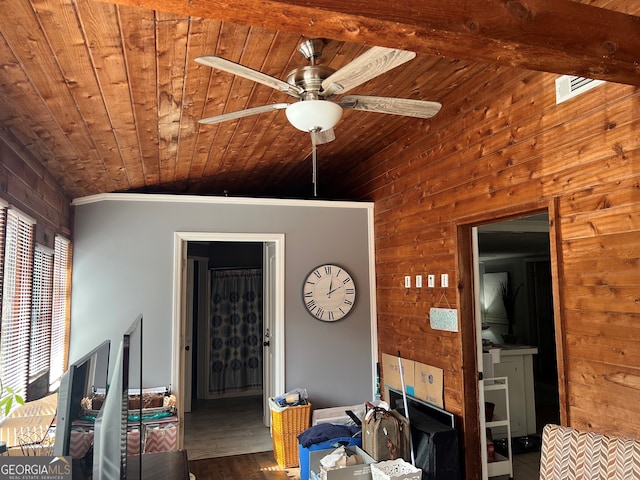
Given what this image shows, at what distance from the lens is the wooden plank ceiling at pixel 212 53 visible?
1.51 meters

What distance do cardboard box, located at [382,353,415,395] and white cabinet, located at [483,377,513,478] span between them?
0.63 metres

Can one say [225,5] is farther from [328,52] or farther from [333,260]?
[333,260]

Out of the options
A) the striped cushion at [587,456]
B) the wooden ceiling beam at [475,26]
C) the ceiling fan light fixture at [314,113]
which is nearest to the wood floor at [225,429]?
the striped cushion at [587,456]

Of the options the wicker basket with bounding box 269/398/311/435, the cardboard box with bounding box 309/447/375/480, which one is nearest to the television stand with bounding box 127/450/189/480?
the cardboard box with bounding box 309/447/375/480

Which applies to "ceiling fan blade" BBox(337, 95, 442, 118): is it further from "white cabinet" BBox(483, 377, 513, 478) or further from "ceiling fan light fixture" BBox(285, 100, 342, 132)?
"white cabinet" BBox(483, 377, 513, 478)

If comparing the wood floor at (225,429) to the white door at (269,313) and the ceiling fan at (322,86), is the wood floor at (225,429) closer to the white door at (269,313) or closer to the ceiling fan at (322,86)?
the white door at (269,313)

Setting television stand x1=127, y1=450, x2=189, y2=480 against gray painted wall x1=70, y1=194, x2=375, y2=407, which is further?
gray painted wall x1=70, y1=194, x2=375, y2=407

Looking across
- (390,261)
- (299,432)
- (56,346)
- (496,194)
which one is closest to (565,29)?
(496,194)

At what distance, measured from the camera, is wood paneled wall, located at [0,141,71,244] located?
2.80 meters

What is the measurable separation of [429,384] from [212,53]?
3.04 metres

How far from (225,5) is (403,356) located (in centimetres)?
375

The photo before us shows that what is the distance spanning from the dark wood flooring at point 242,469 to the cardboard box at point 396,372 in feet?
3.92

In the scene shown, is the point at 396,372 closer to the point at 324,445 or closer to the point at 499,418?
the point at 499,418

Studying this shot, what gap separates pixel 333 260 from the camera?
5.02 m
